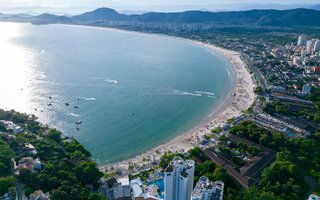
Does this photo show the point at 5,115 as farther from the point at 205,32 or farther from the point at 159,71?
the point at 205,32

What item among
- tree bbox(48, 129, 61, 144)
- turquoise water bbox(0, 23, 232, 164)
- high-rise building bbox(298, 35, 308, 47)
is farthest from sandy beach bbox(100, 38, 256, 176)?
high-rise building bbox(298, 35, 308, 47)

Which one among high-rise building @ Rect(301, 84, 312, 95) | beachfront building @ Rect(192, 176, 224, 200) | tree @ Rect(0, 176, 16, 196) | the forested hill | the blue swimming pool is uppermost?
the forested hill

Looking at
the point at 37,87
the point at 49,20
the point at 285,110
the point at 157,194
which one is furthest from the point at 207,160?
the point at 49,20

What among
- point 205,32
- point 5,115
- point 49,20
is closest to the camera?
point 5,115

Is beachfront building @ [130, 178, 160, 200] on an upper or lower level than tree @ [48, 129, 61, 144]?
lower

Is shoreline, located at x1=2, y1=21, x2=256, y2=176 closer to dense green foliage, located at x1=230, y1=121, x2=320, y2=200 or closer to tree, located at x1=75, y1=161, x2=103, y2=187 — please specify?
tree, located at x1=75, y1=161, x2=103, y2=187

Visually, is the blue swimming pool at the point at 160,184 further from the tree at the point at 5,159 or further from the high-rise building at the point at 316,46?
the high-rise building at the point at 316,46
